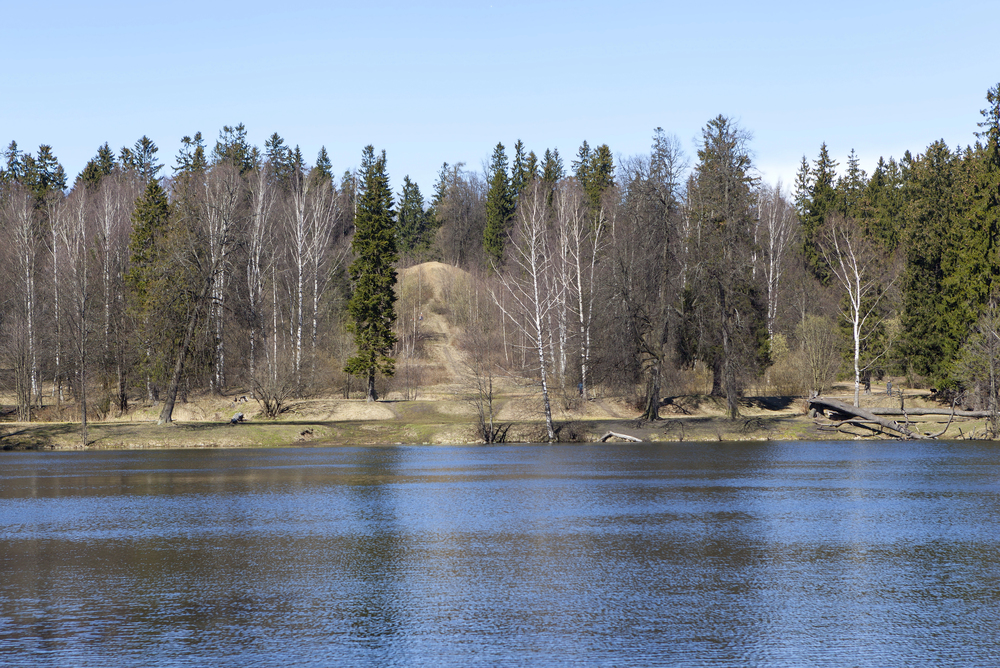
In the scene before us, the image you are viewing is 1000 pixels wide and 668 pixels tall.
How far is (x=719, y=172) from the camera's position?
2438 inches

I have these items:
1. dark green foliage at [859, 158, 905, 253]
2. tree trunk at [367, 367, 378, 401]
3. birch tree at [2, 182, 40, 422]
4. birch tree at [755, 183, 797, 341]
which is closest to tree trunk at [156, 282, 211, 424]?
birch tree at [2, 182, 40, 422]

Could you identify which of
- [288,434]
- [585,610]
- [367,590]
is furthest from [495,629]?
[288,434]

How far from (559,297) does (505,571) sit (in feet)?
157

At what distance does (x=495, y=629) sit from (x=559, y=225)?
59.5 meters

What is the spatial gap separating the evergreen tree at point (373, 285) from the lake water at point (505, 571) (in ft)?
112

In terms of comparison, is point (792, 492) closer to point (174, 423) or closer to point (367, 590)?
point (367, 590)

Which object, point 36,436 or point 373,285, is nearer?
point 36,436

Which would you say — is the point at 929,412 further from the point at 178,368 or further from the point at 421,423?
the point at 178,368

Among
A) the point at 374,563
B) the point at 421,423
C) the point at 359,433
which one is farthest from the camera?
the point at 421,423

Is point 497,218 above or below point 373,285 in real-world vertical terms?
above

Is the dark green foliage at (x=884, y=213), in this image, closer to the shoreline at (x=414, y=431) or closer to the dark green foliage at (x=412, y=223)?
the shoreline at (x=414, y=431)

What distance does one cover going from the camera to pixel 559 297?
208ft

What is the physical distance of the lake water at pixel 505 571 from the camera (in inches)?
456

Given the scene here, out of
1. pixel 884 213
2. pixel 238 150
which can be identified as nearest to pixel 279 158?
pixel 238 150
